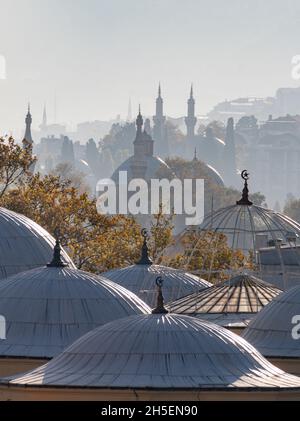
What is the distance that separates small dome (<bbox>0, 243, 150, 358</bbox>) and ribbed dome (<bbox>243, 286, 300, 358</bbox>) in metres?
2.57

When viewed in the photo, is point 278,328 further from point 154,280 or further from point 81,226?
point 81,226

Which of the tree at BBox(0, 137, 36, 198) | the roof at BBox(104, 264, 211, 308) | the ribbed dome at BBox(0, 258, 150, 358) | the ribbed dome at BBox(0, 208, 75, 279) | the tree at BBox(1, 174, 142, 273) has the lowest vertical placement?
the ribbed dome at BBox(0, 258, 150, 358)

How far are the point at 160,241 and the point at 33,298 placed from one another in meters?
56.8

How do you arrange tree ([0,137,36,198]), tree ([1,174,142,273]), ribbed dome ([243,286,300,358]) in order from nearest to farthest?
ribbed dome ([243,286,300,358])
tree ([1,174,142,273])
tree ([0,137,36,198])

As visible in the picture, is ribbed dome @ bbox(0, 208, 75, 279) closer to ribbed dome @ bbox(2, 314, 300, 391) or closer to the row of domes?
the row of domes

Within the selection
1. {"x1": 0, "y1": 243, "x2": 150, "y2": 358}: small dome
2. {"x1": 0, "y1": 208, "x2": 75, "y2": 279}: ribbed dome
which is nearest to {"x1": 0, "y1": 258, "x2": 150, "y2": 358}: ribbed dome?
{"x1": 0, "y1": 243, "x2": 150, "y2": 358}: small dome

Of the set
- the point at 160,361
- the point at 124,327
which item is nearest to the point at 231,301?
the point at 124,327

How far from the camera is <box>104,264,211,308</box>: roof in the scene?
76.4 m

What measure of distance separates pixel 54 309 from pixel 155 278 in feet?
41.6

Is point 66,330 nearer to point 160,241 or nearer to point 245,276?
point 245,276

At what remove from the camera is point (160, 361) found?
52.2 metres

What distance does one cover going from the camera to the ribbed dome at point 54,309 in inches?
2501

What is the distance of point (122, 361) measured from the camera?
52219 mm
